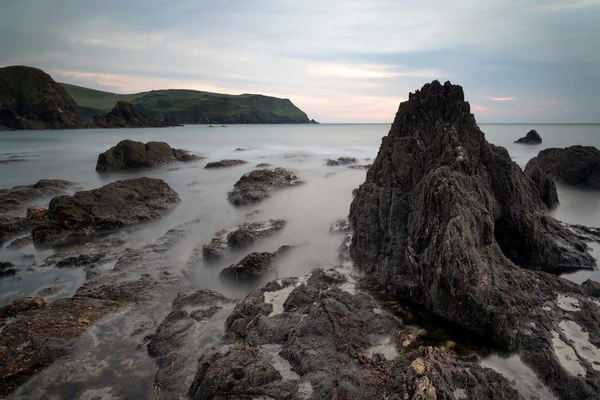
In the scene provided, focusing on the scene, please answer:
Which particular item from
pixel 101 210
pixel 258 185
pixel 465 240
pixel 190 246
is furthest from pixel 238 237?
pixel 258 185

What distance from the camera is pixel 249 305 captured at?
6.52 meters

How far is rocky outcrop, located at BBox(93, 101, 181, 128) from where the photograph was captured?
Answer: 116562mm

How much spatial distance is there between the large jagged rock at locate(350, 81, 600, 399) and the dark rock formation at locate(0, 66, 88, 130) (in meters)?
127

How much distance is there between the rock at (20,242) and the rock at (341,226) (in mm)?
10148

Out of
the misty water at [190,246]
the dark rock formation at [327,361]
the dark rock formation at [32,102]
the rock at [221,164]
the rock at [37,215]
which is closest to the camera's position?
the dark rock formation at [327,361]

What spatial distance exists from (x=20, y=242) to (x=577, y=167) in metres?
28.1

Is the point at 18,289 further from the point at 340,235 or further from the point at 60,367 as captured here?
the point at 340,235

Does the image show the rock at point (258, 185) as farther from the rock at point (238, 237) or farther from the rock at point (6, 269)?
the rock at point (6, 269)

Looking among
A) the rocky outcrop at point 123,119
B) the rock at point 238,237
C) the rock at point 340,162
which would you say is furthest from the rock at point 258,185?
the rocky outcrop at point 123,119

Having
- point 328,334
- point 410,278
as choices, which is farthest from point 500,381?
point 410,278

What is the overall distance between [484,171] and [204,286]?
7.67 m

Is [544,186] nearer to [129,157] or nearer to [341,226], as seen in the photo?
[341,226]

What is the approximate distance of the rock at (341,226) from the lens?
→ 12.3 meters

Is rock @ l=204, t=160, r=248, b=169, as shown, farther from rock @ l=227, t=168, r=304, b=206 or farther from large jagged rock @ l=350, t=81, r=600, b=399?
large jagged rock @ l=350, t=81, r=600, b=399
